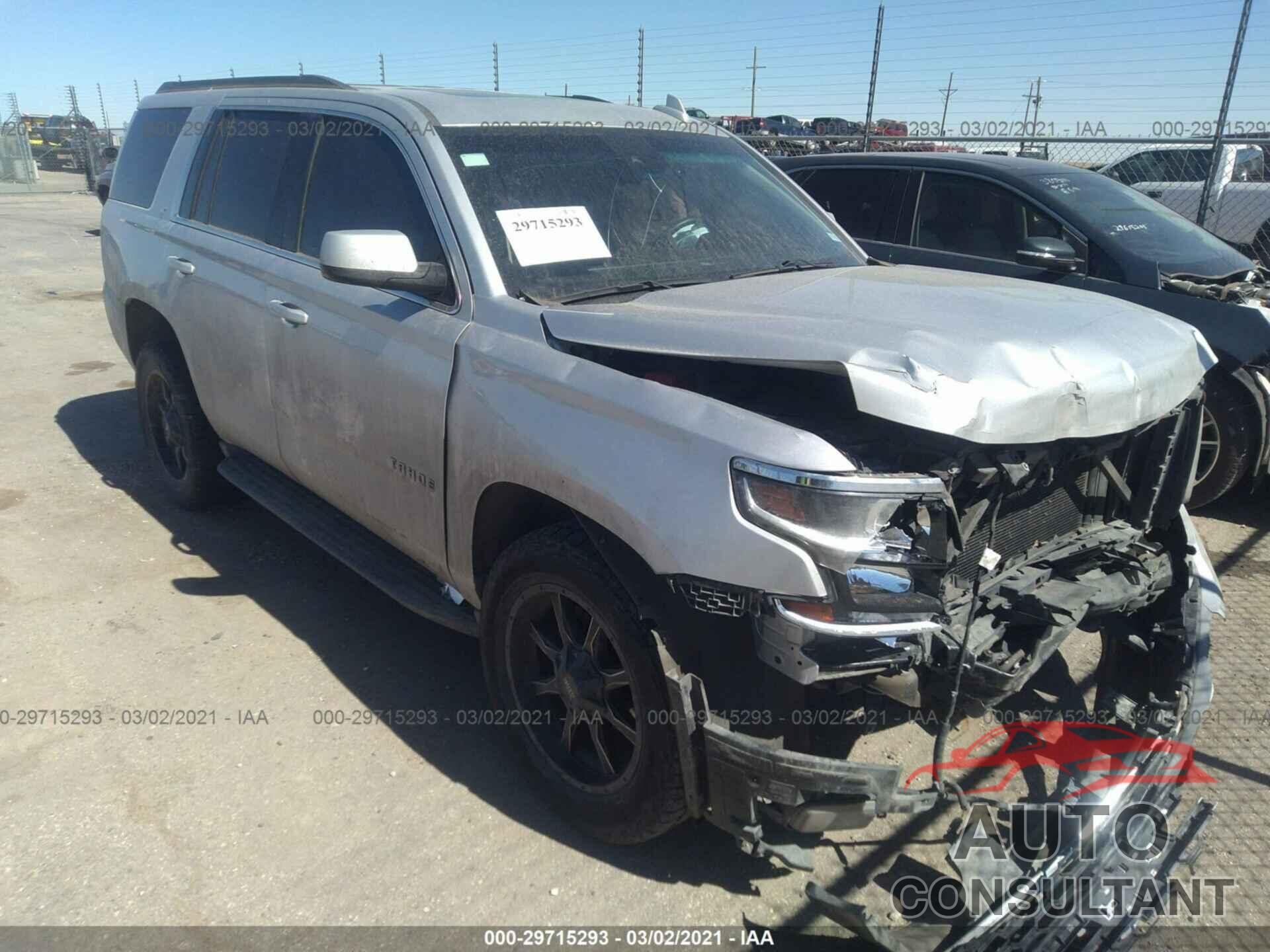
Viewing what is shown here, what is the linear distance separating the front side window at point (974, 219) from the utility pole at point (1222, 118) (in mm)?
4691

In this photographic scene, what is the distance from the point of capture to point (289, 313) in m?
3.65

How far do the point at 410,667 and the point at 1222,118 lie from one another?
9.52 metres

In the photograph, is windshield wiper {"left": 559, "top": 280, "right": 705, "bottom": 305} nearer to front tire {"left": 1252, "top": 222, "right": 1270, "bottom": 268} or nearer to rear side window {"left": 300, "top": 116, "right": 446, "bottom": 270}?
rear side window {"left": 300, "top": 116, "right": 446, "bottom": 270}

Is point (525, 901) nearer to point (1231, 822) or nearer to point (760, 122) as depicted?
point (1231, 822)

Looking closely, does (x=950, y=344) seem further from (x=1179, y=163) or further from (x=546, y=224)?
(x=1179, y=163)

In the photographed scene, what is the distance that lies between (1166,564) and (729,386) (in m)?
1.60

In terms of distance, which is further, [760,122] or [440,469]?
[760,122]

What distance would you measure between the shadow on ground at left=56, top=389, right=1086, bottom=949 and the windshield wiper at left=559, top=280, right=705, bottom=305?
1.58 m

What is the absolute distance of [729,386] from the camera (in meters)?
2.72

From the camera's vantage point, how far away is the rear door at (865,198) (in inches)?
249

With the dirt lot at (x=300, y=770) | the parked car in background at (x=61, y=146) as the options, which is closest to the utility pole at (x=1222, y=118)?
the dirt lot at (x=300, y=770)

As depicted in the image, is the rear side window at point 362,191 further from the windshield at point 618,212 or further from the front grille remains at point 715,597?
the front grille remains at point 715,597

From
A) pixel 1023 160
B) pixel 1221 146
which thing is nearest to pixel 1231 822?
pixel 1023 160

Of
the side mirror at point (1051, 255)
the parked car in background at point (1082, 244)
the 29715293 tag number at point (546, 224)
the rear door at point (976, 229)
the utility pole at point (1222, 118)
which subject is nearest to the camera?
the 29715293 tag number at point (546, 224)
